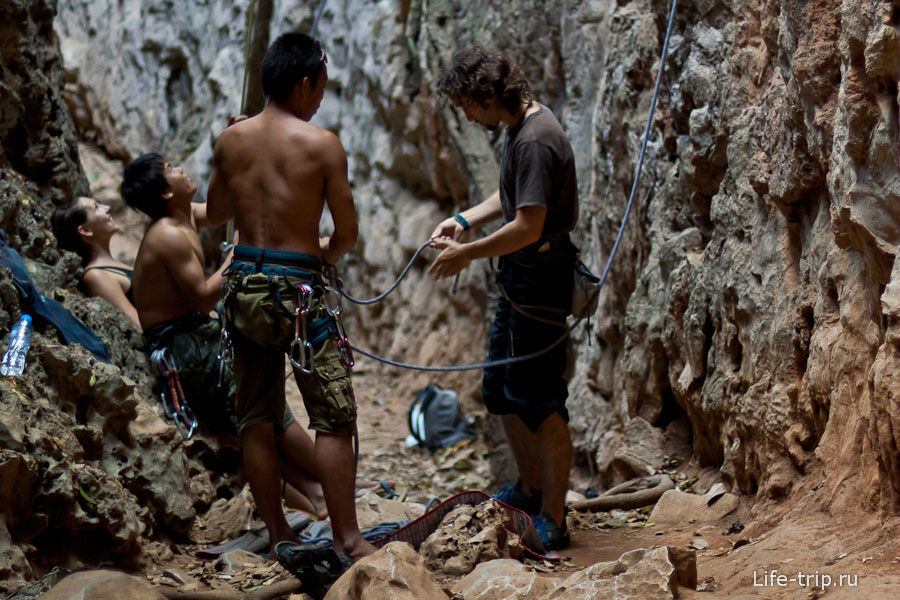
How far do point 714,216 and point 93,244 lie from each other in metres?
3.63

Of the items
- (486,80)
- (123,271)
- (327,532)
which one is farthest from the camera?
(123,271)

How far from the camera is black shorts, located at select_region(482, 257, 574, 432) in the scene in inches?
149

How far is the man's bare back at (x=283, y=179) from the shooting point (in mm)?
3203

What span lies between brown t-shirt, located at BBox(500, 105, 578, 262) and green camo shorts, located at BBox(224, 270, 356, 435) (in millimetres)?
952

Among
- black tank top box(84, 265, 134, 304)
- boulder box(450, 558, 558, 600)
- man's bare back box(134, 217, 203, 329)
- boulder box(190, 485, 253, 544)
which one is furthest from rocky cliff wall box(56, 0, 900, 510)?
black tank top box(84, 265, 134, 304)

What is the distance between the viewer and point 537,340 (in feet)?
12.4

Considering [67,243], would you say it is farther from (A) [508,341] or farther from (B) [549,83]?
(B) [549,83]

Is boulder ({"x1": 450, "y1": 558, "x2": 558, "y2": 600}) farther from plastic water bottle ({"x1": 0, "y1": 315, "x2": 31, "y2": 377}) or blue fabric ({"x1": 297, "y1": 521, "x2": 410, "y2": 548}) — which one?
plastic water bottle ({"x1": 0, "y1": 315, "x2": 31, "y2": 377})

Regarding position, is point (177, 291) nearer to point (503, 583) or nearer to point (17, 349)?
point (17, 349)

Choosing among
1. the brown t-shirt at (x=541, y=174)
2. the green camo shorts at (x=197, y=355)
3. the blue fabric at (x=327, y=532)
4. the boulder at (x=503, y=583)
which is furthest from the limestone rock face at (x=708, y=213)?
the blue fabric at (x=327, y=532)

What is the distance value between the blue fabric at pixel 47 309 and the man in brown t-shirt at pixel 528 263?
5.86 feet

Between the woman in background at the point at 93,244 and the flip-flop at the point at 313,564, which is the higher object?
the woman in background at the point at 93,244

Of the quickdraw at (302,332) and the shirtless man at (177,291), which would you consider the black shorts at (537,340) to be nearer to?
the quickdraw at (302,332)

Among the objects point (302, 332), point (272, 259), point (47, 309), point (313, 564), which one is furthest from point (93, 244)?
point (313, 564)
